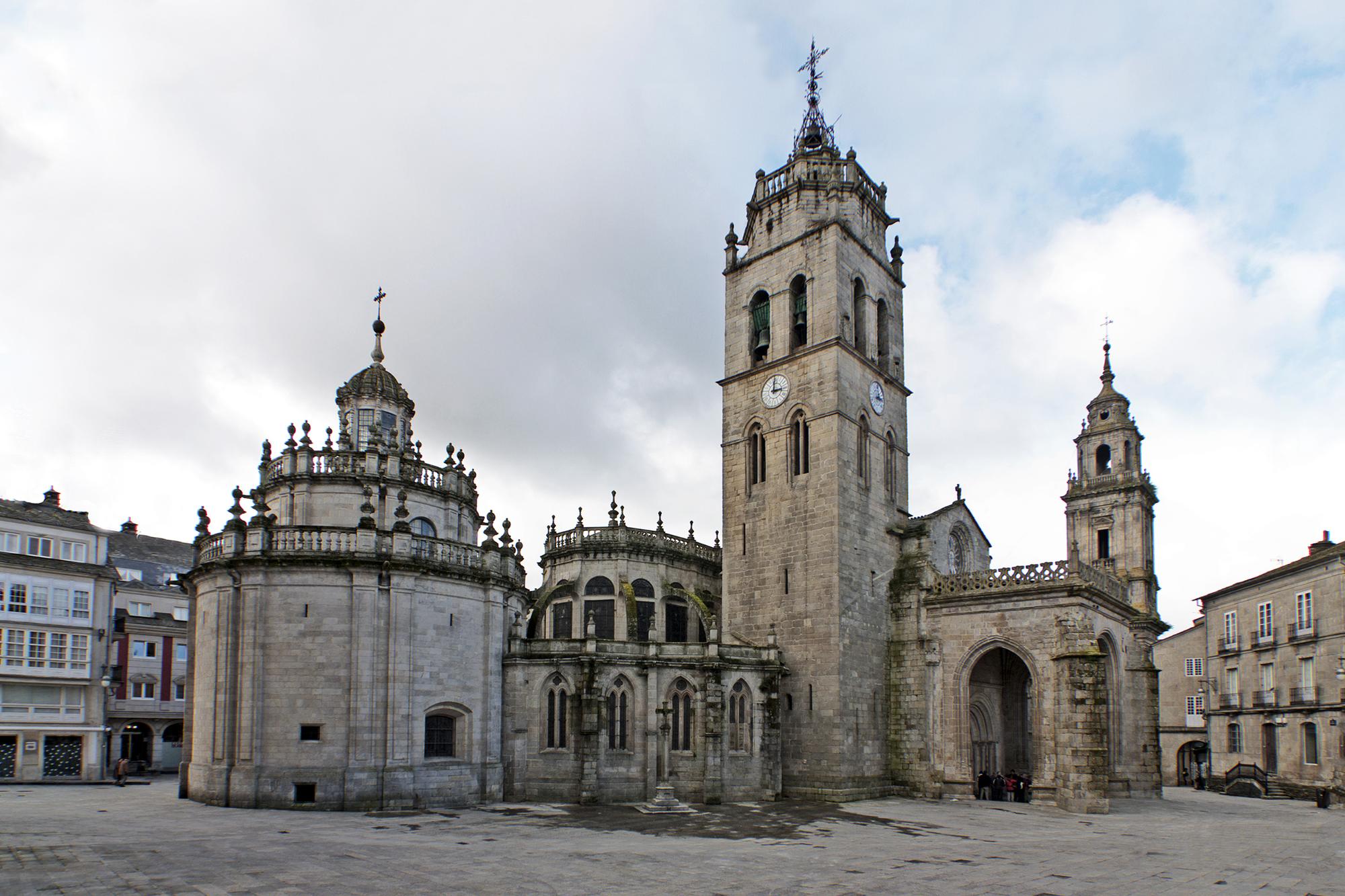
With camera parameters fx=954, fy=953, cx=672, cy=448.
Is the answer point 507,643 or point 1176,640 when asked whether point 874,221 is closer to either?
point 507,643

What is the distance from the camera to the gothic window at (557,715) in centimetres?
3189

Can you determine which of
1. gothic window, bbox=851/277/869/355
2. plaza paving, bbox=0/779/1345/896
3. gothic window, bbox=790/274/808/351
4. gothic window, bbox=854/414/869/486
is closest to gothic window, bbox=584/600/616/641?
plaza paving, bbox=0/779/1345/896

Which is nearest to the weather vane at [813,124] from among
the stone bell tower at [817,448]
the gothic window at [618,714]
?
the stone bell tower at [817,448]

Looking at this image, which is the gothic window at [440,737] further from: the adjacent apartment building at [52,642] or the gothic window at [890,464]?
the adjacent apartment building at [52,642]

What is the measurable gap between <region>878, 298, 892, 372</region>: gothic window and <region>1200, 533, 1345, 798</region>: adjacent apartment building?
70.7 ft

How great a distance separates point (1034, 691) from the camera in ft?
111

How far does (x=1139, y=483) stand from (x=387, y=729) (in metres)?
43.3

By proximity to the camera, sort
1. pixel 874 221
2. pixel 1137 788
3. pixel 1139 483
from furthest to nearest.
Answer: pixel 1139 483, pixel 874 221, pixel 1137 788

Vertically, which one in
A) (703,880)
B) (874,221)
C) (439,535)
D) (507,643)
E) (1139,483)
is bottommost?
(703,880)

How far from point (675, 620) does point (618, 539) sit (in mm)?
4409

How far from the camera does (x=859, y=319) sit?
40.9 metres

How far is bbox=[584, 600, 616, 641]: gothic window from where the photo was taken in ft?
134

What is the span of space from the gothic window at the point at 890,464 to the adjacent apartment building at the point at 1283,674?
779 inches

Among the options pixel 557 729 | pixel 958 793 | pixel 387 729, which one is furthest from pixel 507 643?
pixel 958 793
